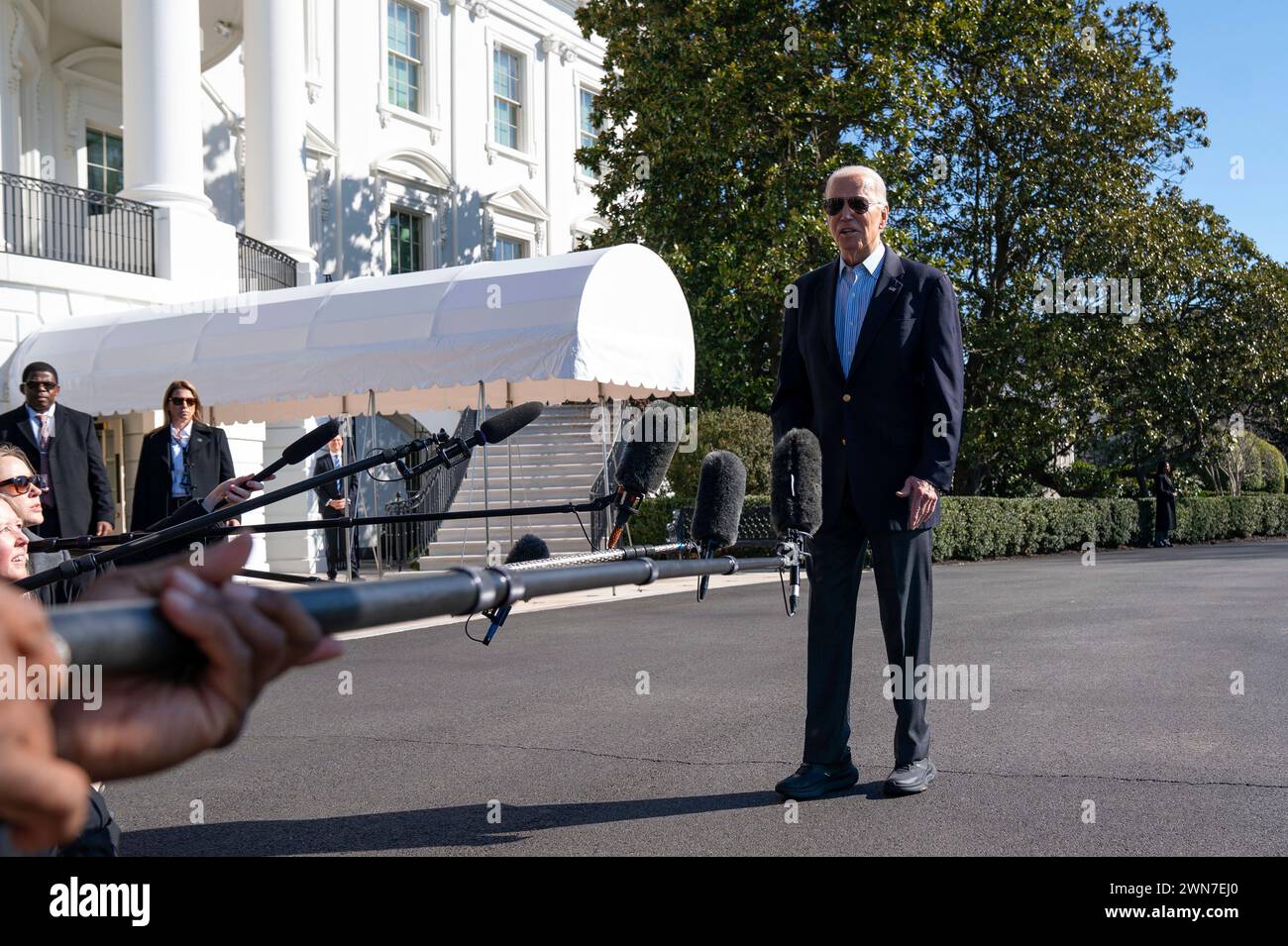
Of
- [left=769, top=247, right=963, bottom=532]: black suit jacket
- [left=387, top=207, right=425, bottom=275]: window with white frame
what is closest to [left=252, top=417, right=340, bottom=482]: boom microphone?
[left=769, top=247, right=963, bottom=532]: black suit jacket

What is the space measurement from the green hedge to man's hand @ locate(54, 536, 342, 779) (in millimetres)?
19006

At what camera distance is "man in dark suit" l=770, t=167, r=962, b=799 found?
4863mm

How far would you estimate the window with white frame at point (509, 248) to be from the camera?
31828 millimetres

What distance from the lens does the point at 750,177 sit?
2316cm

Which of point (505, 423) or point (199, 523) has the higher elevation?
point (505, 423)

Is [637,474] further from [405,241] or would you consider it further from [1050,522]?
[405,241]

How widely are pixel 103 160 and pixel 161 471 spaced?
17748 millimetres

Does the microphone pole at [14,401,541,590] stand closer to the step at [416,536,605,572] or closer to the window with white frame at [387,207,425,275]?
the step at [416,536,605,572]

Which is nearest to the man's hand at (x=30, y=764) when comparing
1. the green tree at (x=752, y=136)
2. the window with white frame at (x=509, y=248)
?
the green tree at (x=752, y=136)

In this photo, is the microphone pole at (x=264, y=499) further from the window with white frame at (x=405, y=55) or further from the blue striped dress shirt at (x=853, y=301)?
the window with white frame at (x=405, y=55)

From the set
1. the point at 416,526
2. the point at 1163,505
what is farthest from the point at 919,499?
the point at 1163,505

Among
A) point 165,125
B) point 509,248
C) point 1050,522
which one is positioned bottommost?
point 1050,522

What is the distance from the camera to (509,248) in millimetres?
32344
